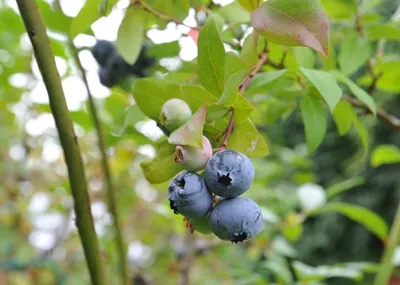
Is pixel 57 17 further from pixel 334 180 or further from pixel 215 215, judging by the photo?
pixel 334 180

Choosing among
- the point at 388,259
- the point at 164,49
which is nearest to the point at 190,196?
the point at 164,49

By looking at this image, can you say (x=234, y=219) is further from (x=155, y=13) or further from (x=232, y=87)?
(x=155, y=13)

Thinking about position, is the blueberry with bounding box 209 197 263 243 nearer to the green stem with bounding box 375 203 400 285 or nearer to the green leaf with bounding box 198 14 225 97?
the green leaf with bounding box 198 14 225 97

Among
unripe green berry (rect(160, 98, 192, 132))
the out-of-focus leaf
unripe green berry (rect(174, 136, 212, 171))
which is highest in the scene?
the out-of-focus leaf

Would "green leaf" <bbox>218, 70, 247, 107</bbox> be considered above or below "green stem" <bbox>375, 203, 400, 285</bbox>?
above

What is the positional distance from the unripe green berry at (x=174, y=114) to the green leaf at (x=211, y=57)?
3cm

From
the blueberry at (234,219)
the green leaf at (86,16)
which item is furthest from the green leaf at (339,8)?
the blueberry at (234,219)

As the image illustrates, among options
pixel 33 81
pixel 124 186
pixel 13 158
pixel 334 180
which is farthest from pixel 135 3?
pixel 334 180

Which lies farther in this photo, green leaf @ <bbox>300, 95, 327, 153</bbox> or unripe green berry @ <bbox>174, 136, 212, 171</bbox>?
green leaf @ <bbox>300, 95, 327, 153</bbox>

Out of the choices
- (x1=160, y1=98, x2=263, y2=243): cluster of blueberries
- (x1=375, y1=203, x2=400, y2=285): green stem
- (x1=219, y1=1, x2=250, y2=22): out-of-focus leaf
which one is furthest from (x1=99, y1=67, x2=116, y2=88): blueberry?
(x1=375, y1=203, x2=400, y2=285): green stem

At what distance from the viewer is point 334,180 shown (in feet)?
17.1

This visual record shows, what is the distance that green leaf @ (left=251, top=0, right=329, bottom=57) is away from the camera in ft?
1.38

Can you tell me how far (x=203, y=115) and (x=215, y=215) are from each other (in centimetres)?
9

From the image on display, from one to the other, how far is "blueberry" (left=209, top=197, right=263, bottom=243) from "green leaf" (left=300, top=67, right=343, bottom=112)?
0.14 m
